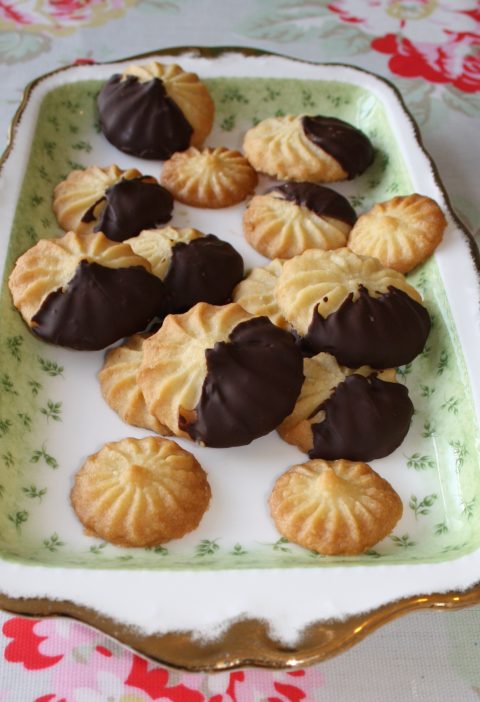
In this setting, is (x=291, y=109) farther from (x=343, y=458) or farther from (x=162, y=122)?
(x=343, y=458)

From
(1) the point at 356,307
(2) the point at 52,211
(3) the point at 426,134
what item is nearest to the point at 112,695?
(1) the point at 356,307

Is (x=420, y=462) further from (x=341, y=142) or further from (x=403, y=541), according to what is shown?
(x=341, y=142)

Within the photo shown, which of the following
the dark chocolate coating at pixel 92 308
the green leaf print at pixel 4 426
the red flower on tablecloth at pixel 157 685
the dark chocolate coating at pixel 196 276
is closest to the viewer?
the red flower on tablecloth at pixel 157 685

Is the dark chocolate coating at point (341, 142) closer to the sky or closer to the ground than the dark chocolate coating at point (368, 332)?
closer to the sky

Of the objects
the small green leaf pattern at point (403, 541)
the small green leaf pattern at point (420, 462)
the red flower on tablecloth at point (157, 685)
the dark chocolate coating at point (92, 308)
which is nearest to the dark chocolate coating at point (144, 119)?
the dark chocolate coating at point (92, 308)

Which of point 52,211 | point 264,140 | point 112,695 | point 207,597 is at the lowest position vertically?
point 112,695

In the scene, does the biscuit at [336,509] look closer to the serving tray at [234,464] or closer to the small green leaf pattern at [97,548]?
the serving tray at [234,464]
